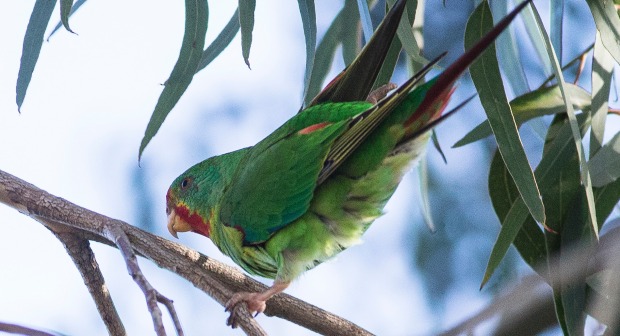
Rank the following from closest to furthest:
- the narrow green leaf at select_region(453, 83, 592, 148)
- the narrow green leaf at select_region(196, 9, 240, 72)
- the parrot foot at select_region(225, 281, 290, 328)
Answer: the parrot foot at select_region(225, 281, 290, 328)
the narrow green leaf at select_region(453, 83, 592, 148)
the narrow green leaf at select_region(196, 9, 240, 72)

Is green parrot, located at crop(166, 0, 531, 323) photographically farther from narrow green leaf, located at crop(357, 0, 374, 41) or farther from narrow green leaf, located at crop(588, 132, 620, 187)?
narrow green leaf, located at crop(588, 132, 620, 187)

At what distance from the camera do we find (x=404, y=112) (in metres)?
1.59

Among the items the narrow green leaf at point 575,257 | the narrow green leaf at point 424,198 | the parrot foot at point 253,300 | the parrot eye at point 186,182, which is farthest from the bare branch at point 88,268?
the narrow green leaf at point 575,257

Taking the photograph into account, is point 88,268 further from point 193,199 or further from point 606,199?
point 606,199

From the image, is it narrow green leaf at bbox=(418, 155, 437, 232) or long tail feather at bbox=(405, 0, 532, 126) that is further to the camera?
narrow green leaf at bbox=(418, 155, 437, 232)

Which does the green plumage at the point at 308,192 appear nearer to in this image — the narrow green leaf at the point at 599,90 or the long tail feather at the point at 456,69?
the long tail feather at the point at 456,69

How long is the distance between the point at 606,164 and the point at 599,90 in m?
0.19

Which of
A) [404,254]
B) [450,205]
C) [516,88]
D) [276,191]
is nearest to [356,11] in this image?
[516,88]

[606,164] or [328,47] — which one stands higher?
[328,47]

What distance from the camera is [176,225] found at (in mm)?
2205

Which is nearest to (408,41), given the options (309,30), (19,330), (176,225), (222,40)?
(309,30)

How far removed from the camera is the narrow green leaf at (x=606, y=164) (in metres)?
1.88

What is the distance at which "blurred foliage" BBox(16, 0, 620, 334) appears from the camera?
1.72 metres

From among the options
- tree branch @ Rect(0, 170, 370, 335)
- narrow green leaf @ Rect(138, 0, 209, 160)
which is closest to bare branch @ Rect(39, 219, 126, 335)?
tree branch @ Rect(0, 170, 370, 335)
